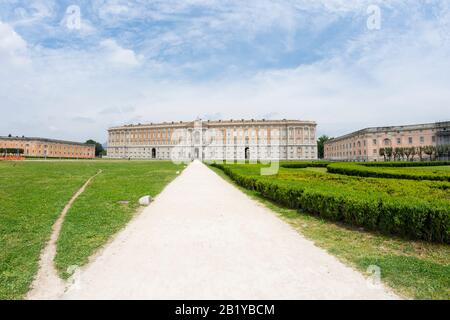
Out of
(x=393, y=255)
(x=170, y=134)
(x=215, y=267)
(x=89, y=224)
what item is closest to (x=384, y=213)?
(x=393, y=255)

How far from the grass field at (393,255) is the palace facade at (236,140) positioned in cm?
8996

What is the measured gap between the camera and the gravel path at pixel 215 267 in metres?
3.06

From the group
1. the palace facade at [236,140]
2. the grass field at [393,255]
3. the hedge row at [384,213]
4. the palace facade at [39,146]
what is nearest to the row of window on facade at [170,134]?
the palace facade at [236,140]

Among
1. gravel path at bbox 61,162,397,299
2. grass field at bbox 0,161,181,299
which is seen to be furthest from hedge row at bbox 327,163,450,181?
grass field at bbox 0,161,181,299

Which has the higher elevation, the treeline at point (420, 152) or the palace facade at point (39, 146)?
the palace facade at point (39, 146)

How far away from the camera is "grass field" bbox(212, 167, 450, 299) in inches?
127

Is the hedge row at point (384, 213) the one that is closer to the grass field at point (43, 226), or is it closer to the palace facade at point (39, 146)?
the grass field at point (43, 226)

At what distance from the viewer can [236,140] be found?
100000mm

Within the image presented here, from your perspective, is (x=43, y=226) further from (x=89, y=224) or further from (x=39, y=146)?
(x=39, y=146)

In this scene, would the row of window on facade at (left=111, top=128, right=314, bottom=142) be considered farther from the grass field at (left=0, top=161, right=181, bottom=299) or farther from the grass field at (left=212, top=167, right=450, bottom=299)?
the grass field at (left=212, top=167, right=450, bottom=299)

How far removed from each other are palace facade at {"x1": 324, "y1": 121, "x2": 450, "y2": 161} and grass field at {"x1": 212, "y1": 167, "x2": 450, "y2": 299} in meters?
63.2

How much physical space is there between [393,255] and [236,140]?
315ft
